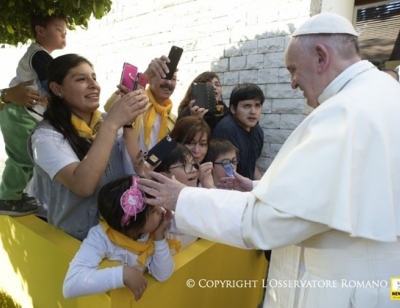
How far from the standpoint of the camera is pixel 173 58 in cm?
226

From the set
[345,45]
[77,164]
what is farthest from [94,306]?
[345,45]

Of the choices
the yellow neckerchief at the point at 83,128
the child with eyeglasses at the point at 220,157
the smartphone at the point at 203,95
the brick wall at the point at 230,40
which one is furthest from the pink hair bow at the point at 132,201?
the brick wall at the point at 230,40

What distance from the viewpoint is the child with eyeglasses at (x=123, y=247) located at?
1387mm

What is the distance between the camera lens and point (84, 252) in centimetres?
151

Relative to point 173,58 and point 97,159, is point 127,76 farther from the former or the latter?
point 97,159

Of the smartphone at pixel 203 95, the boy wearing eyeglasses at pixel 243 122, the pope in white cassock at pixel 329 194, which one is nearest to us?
the pope in white cassock at pixel 329 194

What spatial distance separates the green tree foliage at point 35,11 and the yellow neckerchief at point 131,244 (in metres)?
1.50

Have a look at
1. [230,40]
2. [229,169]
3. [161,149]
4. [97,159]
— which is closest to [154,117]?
[229,169]

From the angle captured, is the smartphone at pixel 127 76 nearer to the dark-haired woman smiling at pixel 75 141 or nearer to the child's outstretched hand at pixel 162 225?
the dark-haired woman smiling at pixel 75 141

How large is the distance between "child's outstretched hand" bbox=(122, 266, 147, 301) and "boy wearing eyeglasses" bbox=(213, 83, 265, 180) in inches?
69.9

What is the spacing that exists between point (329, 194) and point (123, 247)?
3.47ft

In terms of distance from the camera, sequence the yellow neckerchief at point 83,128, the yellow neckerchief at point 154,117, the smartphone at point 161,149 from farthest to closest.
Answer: the yellow neckerchief at point 154,117 → the yellow neckerchief at point 83,128 → the smartphone at point 161,149

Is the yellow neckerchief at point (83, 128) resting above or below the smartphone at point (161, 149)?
above

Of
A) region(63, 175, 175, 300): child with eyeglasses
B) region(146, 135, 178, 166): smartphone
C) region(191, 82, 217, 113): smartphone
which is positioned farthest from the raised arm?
region(191, 82, 217, 113): smartphone
